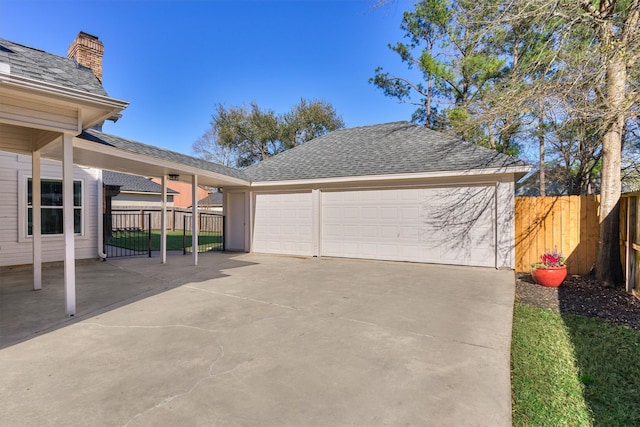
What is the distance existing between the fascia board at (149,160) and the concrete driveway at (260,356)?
2.72 m

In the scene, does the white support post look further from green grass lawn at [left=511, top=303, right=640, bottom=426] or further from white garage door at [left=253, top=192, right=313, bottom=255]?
green grass lawn at [left=511, top=303, right=640, bottom=426]

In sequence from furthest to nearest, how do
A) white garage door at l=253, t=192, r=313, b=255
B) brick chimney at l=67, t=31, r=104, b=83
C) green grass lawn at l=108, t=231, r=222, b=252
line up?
green grass lawn at l=108, t=231, r=222, b=252 < white garage door at l=253, t=192, r=313, b=255 < brick chimney at l=67, t=31, r=104, b=83

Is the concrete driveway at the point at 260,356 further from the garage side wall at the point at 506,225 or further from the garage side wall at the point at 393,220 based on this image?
the garage side wall at the point at 393,220

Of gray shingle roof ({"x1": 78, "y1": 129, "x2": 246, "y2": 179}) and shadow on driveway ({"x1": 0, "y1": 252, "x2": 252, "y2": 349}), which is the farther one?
gray shingle roof ({"x1": 78, "y1": 129, "x2": 246, "y2": 179})

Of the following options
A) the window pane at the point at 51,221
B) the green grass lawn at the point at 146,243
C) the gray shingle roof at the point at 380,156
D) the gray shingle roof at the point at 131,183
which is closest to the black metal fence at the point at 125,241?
the green grass lawn at the point at 146,243

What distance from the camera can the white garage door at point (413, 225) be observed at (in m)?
8.85

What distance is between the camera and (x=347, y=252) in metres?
10.5

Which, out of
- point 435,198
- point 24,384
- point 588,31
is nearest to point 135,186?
point 435,198

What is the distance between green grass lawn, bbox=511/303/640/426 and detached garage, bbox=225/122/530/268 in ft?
14.0

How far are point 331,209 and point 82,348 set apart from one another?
799 cm

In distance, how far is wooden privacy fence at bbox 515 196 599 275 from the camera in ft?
26.6

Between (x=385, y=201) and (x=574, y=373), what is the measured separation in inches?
277

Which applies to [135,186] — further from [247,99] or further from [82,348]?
[82,348]

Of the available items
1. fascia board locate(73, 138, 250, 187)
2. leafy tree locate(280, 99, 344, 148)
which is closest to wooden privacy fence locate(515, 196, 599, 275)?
fascia board locate(73, 138, 250, 187)
